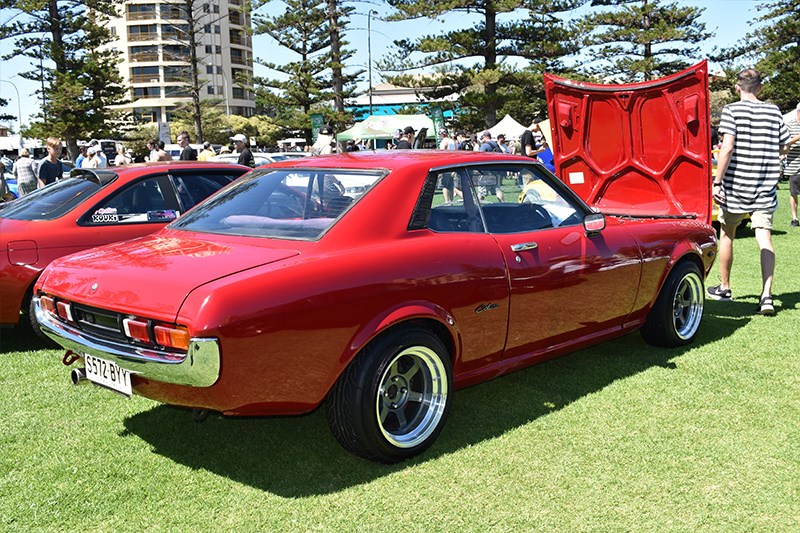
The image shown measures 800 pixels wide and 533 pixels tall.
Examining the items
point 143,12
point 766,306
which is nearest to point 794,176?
point 766,306

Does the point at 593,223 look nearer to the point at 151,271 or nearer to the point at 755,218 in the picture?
the point at 151,271

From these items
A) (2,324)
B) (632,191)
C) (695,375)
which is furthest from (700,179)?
(2,324)

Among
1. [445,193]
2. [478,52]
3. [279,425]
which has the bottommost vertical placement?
[279,425]

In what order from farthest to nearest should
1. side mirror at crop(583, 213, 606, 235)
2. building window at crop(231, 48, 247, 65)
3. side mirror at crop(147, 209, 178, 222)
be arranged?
building window at crop(231, 48, 247, 65) < side mirror at crop(147, 209, 178, 222) < side mirror at crop(583, 213, 606, 235)

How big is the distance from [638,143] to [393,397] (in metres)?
4.07

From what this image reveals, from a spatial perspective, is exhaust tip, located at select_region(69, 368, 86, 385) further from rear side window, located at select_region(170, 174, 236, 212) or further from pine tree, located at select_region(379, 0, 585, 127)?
pine tree, located at select_region(379, 0, 585, 127)

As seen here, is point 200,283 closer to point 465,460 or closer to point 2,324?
point 465,460

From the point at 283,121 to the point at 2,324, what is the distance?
1491 inches

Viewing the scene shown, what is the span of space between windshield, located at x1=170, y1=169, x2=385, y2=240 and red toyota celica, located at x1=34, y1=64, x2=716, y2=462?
0.01 metres

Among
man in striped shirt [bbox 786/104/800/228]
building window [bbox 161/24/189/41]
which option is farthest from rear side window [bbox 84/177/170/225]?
building window [bbox 161/24/189/41]

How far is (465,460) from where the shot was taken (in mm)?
3643

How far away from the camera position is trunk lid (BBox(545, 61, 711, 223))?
626 centimetres

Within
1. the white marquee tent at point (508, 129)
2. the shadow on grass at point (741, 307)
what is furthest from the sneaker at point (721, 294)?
the white marquee tent at point (508, 129)

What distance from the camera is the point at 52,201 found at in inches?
240
